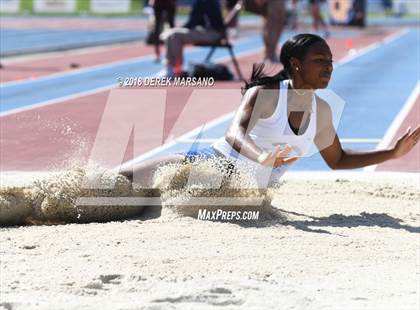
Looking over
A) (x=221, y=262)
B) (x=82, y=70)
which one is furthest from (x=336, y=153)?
(x=82, y=70)

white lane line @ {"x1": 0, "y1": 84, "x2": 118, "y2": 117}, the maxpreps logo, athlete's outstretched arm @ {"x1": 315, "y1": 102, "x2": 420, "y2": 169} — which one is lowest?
white lane line @ {"x1": 0, "y1": 84, "x2": 118, "y2": 117}

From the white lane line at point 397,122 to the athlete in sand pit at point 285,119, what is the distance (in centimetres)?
229

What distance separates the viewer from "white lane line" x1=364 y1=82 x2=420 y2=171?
986cm

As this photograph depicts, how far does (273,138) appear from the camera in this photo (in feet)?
20.6

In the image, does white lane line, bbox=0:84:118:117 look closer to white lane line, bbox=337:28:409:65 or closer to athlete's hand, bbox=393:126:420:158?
white lane line, bbox=337:28:409:65

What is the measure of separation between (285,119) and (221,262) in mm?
1445

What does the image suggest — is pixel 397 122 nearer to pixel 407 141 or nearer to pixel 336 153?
pixel 336 153

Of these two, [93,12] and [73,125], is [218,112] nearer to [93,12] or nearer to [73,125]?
[73,125]

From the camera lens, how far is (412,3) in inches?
1703

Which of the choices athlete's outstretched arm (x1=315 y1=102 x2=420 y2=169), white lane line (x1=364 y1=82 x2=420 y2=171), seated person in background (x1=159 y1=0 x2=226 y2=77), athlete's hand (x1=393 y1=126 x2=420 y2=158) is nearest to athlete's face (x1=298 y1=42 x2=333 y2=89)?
athlete's outstretched arm (x1=315 y1=102 x2=420 y2=169)

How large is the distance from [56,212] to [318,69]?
1.82 metres

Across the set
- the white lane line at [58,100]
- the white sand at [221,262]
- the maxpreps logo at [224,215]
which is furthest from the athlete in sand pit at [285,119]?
the white lane line at [58,100]

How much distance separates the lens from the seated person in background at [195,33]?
16.7 meters

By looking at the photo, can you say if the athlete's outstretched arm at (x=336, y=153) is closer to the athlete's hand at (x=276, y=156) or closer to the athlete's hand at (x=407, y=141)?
the athlete's hand at (x=407, y=141)
